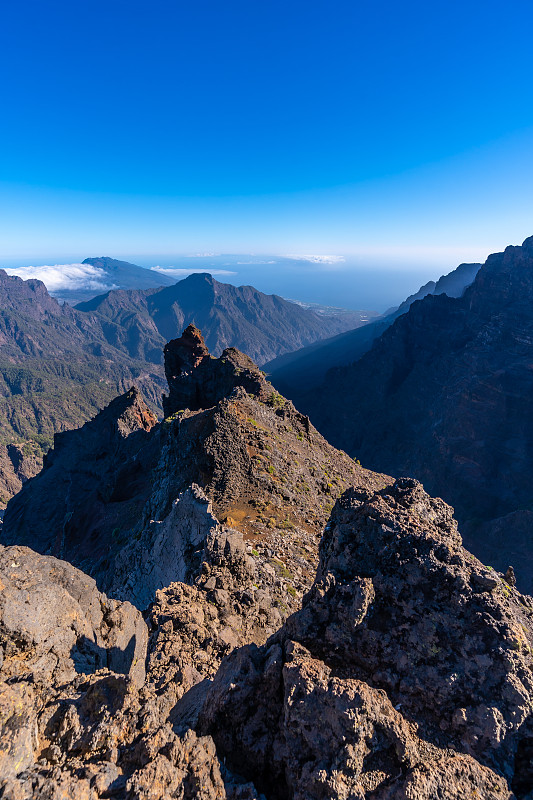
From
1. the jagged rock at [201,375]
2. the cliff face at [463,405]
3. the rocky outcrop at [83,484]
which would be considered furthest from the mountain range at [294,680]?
the cliff face at [463,405]

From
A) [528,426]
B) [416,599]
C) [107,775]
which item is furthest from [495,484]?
[107,775]

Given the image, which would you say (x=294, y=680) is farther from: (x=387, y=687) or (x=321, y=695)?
(x=387, y=687)

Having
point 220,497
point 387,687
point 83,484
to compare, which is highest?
point 387,687

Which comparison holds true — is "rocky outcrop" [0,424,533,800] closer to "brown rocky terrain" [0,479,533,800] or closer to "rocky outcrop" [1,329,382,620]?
"brown rocky terrain" [0,479,533,800]

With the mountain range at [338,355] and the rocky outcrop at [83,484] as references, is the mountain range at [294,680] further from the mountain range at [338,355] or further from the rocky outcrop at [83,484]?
the mountain range at [338,355]

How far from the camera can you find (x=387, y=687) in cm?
585

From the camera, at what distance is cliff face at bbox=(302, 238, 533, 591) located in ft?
195

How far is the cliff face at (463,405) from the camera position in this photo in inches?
2344

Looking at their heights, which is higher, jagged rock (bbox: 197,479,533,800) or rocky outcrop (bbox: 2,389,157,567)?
jagged rock (bbox: 197,479,533,800)

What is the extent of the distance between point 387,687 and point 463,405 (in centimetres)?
7233

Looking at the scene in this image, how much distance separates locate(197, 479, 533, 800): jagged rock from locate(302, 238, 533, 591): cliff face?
4981 cm

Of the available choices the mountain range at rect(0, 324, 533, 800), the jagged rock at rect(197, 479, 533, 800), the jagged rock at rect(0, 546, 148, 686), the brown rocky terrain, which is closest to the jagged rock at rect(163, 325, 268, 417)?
the jagged rock at rect(0, 546, 148, 686)

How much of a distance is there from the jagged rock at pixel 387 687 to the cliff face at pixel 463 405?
49810 millimetres

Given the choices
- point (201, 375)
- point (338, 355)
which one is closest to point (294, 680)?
point (201, 375)
